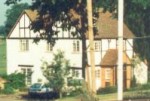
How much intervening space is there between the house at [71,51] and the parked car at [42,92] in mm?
2933

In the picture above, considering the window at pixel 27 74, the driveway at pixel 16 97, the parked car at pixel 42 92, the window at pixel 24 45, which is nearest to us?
the driveway at pixel 16 97

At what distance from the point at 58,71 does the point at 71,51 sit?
33.6 feet

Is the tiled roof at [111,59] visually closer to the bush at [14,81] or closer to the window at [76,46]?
the window at [76,46]

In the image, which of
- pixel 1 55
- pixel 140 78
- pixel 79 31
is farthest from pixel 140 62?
pixel 1 55

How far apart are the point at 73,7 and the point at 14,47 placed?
1060 inches

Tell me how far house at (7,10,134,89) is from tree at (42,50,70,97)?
374 cm

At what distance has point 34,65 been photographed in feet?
194

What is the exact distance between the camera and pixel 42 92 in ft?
159

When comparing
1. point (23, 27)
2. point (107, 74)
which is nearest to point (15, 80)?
point (23, 27)

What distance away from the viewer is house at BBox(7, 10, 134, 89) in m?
Answer: 53.9

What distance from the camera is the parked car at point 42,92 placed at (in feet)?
159

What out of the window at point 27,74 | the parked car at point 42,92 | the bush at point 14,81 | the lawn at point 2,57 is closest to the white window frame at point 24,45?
the window at point 27,74

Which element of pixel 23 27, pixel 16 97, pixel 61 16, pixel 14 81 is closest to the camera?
pixel 61 16

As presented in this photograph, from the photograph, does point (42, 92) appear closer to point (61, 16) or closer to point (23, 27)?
point (23, 27)
